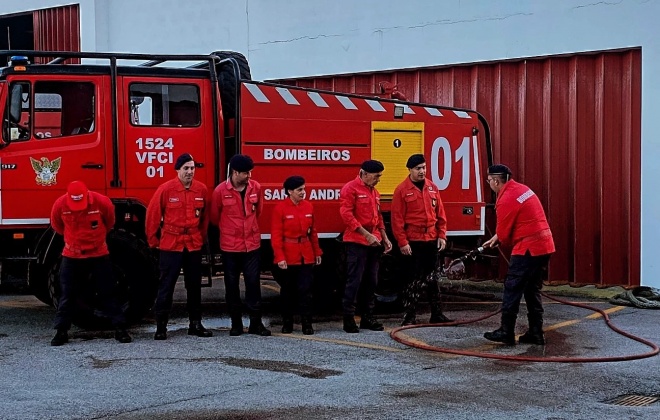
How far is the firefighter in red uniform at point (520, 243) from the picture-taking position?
9.02 metres

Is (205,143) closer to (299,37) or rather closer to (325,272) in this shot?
(325,272)

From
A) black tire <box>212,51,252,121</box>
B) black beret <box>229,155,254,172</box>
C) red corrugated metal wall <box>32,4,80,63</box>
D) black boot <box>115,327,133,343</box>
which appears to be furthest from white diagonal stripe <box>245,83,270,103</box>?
red corrugated metal wall <box>32,4,80,63</box>

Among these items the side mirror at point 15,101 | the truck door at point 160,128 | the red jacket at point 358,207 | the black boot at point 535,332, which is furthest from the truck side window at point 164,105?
the black boot at point 535,332

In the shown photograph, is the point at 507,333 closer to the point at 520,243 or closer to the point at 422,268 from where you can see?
the point at 520,243

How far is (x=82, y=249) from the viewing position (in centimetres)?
912

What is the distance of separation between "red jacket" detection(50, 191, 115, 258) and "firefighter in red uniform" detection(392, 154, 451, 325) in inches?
118

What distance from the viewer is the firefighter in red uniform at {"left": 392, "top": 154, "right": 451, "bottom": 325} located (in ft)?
33.0

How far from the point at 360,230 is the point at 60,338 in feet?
10.2

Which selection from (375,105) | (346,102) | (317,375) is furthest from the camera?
→ (375,105)

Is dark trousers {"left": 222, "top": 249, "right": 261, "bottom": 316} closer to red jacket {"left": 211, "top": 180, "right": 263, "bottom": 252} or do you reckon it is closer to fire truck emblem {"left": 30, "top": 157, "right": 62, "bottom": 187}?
red jacket {"left": 211, "top": 180, "right": 263, "bottom": 252}

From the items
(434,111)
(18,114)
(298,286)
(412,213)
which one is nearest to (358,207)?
(412,213)

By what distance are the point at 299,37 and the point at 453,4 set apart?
285cm

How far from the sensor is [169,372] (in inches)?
302

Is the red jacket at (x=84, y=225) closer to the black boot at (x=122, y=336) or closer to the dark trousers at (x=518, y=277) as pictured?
the black boot at (x=122, y=336)
